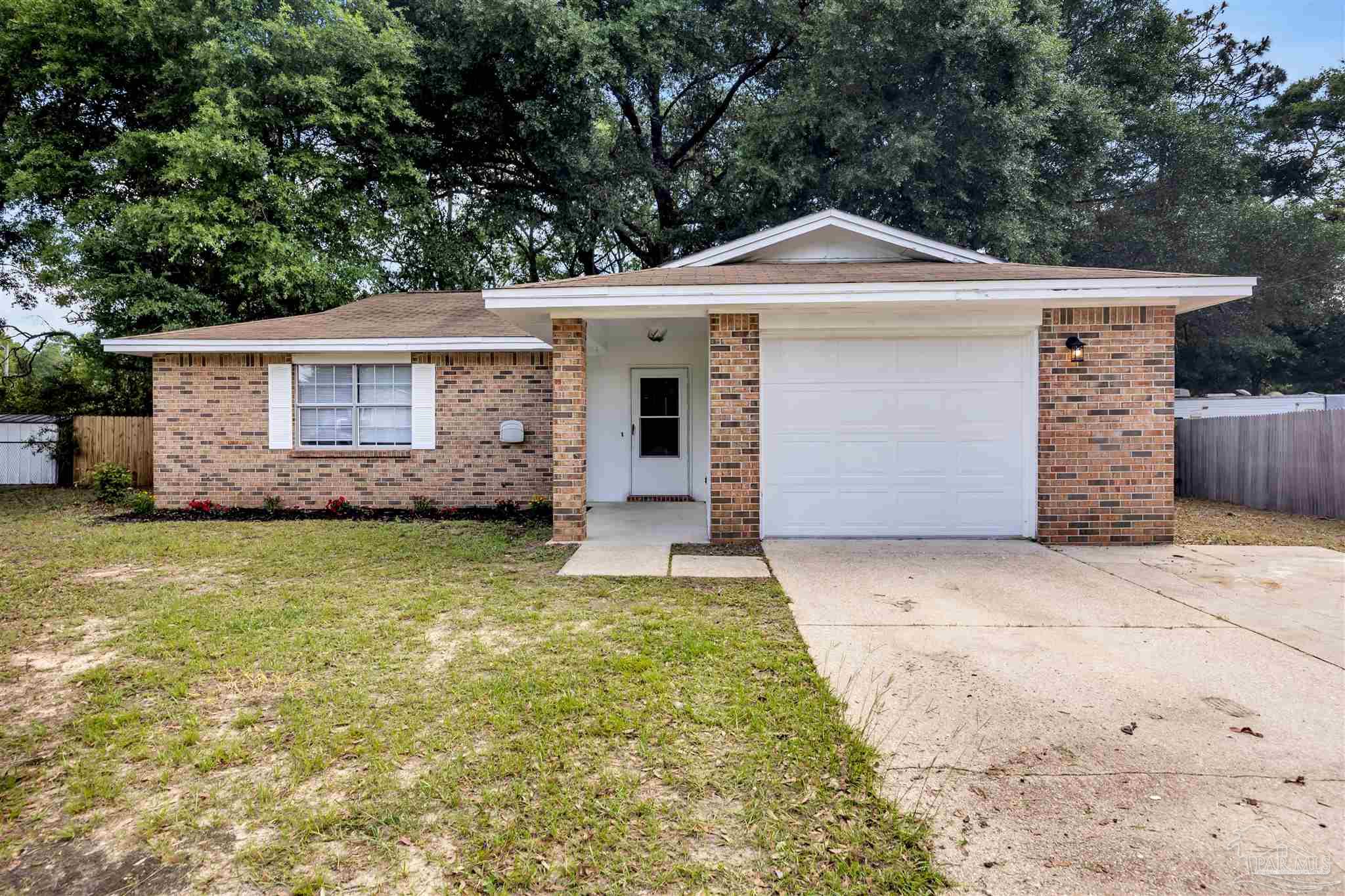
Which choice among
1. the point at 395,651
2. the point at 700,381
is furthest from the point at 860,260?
the point at 395,651

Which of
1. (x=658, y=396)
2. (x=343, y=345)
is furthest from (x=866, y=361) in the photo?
(x=343, y=345)

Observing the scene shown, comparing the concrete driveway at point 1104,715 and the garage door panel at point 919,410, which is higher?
the garage door panel at point 919,410

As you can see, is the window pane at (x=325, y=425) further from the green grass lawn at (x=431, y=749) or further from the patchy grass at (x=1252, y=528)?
the patchy grass at (x=1252, y=528)

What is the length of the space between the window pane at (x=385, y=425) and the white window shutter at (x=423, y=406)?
6.6 inches

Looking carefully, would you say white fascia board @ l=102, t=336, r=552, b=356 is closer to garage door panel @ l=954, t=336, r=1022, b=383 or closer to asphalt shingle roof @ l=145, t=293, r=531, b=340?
asphalt shingle roof @ l=145, t=293, r=531, b=340

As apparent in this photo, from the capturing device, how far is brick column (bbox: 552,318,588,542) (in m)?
6.94

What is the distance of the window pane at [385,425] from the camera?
31.7ft

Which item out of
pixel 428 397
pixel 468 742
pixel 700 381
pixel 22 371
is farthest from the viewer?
pixel 22 371

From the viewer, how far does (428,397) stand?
953 cm

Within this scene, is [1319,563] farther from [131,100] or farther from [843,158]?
[131,100]

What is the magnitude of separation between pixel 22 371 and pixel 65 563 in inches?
651

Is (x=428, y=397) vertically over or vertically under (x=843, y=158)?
under

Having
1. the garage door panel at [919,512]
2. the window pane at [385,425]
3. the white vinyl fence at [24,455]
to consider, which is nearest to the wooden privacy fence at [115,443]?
the white vinyl fence at [24,455]

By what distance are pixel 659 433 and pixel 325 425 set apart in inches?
205
